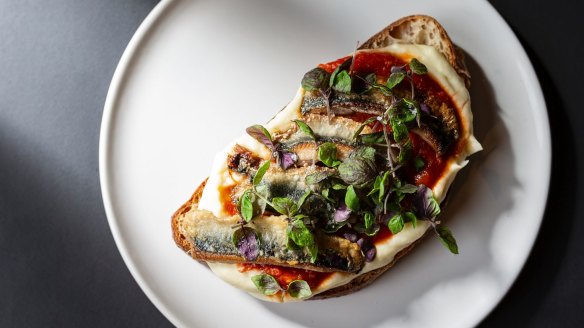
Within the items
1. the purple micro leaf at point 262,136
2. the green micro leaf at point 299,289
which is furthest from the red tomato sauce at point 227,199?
the green micro leaf at point 299,289

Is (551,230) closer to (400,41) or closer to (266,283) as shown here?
(400,41)

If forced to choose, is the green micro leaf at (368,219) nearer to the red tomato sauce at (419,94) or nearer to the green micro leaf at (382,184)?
the green micro leaf at (382,184)

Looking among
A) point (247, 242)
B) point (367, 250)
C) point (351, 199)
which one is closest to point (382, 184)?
point (351, 199)

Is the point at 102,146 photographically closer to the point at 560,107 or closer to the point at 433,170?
the point at 433,170

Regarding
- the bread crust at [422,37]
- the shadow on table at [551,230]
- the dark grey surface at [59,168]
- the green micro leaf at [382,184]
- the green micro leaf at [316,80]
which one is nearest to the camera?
the green micro leaf at [382,184]

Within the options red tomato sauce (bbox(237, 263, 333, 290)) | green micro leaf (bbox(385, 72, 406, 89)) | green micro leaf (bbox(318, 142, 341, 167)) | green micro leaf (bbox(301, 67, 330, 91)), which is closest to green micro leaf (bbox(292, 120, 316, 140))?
green micro leaf (bbox(318, 142, 341, 167))

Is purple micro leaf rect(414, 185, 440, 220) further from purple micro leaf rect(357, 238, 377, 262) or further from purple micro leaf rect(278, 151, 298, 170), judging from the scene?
purple micro leaf rect(278, 151, 298, 170)

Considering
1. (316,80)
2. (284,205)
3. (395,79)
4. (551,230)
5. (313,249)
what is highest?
(316,80)

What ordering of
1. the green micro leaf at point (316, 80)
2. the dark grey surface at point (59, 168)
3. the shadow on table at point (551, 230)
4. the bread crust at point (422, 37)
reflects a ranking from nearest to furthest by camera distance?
the green micro leaf at point (316, 80) → the bread crust at point (422, 37) → the shadow on table at point (551, 230) → the dark grey surface at point (59, 168)
